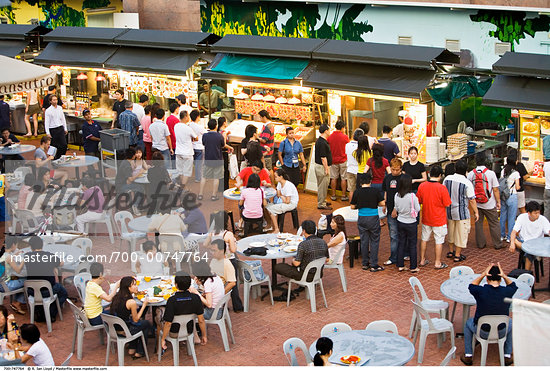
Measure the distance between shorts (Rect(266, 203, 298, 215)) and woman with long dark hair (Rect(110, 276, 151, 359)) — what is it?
4433mm

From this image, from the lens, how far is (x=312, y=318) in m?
12.2

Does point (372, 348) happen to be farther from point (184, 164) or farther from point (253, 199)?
point (184, 164)

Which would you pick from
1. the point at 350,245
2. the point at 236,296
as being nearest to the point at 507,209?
the point at 350,245

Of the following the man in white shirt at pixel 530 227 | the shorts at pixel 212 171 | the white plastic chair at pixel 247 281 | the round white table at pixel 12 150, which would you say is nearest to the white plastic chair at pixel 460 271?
the man in white shirt at pixel 530 227

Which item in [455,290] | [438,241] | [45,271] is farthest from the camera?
[438,241]

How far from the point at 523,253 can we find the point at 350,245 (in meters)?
2.85

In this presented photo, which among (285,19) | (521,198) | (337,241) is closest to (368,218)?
(337,241)

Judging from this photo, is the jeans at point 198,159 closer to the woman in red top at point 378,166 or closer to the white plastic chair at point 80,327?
the woman in red top at point 378,166

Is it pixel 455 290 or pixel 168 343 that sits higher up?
pixel 455 290

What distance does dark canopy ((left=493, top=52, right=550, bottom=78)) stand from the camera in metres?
14.9

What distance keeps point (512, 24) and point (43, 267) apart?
1108 cm

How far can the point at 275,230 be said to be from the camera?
49.9 ft

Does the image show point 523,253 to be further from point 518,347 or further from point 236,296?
point 518,347

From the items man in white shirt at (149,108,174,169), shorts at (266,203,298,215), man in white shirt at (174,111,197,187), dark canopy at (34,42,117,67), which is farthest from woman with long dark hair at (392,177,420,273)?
dark canopy at (34,42,117,67)
